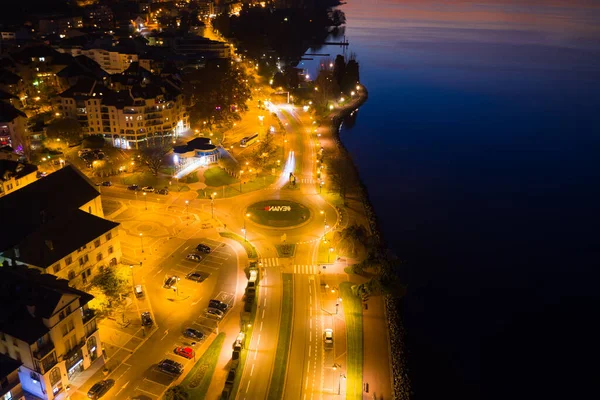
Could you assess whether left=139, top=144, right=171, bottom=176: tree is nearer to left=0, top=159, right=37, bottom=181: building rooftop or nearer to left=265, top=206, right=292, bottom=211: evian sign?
left=0, top=159, right=37, bottom=181: building rooftop

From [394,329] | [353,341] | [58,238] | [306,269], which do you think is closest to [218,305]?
[306,269]

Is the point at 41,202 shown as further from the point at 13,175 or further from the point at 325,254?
the point at 325,254

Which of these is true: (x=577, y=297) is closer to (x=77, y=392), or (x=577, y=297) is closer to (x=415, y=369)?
(x=415, y=369)

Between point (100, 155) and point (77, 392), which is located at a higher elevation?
point (100, 155)

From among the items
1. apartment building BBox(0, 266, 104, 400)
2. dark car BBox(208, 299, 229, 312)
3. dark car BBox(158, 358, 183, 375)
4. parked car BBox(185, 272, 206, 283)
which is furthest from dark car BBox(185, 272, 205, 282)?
apartment building BBox(0, 266, 104, 400)

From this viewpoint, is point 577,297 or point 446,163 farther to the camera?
point 446,163

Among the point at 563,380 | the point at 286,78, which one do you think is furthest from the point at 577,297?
the point at 286,78
